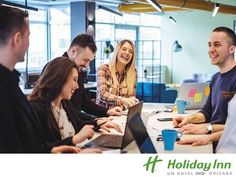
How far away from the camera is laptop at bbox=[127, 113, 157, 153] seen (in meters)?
1.68

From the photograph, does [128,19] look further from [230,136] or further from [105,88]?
[230,136]

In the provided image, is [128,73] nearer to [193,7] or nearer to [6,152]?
[6,152]

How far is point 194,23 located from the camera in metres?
10.2

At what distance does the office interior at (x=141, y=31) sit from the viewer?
27.3 feet

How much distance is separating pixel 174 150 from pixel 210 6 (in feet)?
20.4

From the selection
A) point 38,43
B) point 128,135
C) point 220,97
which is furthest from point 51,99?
point 38,43

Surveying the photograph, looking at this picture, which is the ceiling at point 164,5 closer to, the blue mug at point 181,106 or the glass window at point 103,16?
the glass window at point 103,16

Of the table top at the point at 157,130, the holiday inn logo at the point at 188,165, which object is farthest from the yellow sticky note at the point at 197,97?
the holiday inn logo at the point at 188,165

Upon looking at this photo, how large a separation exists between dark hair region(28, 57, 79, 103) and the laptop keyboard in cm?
34

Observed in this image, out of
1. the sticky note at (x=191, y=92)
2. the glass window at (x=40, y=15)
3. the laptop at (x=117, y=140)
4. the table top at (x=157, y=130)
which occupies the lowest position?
the table top at (x=157, y=130)

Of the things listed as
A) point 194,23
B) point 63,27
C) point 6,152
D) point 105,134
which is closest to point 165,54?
point 194,23

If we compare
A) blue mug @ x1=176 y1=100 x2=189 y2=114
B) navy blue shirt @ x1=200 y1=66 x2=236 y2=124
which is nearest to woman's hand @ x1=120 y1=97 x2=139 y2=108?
blue mug @ x1=176 y1=100 x2=189 y2=114

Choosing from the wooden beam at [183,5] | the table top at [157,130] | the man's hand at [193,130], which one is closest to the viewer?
the table top at [157,130]

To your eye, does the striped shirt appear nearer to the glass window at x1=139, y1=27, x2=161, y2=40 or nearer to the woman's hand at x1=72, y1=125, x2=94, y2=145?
the woman's hand at x1=72, y1=125, x2=94, y2=145
